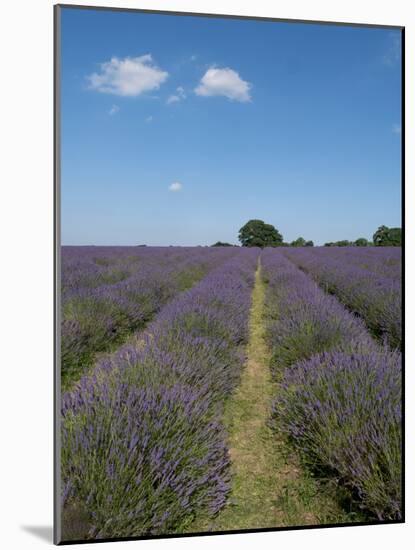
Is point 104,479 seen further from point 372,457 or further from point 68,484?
point 372,457

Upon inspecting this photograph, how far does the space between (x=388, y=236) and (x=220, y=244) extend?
2.77ft

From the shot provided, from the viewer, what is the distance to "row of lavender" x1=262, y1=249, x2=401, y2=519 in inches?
70.5

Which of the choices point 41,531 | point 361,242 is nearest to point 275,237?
point 361,242

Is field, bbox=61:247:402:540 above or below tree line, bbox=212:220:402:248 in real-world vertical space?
below

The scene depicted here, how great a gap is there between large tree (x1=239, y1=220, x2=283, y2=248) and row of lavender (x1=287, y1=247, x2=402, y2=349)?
135 millimetres

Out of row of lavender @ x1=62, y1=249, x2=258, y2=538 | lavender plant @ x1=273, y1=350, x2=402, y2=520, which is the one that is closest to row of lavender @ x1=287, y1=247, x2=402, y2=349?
lavender plant @ x1=273, y1=350, x2=402, y2=520

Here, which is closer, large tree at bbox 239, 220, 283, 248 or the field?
the field

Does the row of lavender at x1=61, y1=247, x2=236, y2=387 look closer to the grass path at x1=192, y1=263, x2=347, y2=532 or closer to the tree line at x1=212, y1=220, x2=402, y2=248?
the tree line at x1=212, y1=220, x2=402, y2=248

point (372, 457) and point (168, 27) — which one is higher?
point (168, 27)

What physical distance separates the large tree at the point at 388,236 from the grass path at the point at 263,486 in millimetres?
935

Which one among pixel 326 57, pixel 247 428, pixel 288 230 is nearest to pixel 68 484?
pixel 247 428

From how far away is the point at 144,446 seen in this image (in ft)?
5.33

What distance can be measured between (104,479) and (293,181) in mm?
1522

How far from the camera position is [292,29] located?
204cm
